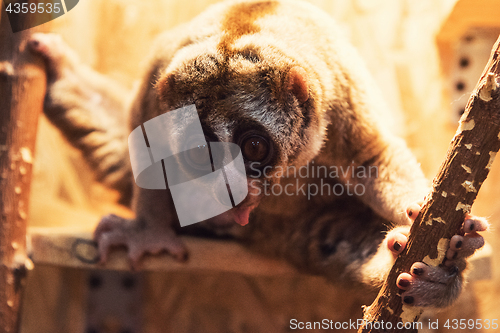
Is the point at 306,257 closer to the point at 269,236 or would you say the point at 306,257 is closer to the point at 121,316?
the point at 269,236

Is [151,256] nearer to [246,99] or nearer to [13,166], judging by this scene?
[13,166]

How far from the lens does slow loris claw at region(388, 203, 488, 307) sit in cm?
168

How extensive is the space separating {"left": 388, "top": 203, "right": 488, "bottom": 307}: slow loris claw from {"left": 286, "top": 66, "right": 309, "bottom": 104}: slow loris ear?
0.73 m

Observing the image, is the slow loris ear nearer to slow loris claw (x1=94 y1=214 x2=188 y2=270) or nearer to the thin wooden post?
slow loris claw (x1=94 y1=214 x2=188 y2=270)

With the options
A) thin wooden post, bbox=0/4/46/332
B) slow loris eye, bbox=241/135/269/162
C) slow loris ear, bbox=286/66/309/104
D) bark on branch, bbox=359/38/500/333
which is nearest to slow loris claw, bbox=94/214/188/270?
thin wooden post, bbox=0/4/46/332

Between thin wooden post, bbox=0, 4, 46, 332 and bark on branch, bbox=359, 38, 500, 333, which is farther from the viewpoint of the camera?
thin wooden post, bbox=0, 4, 46, 332

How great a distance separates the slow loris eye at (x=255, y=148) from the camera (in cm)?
190

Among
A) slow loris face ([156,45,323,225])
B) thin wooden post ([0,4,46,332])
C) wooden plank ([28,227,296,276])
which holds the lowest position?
wooden plank ([28,227,296,276])

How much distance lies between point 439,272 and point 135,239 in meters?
1.83

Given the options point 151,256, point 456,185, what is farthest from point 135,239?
point 456,185

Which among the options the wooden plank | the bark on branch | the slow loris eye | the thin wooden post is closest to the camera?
the bark on branch

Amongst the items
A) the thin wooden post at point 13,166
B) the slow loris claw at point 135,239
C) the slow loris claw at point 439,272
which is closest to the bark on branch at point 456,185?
the slow loris claw at point 439,272

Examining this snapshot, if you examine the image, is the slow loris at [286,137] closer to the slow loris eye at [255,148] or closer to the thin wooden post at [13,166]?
the slow loris eye at [255,148]

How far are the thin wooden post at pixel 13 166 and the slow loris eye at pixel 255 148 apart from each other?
1.53 m
